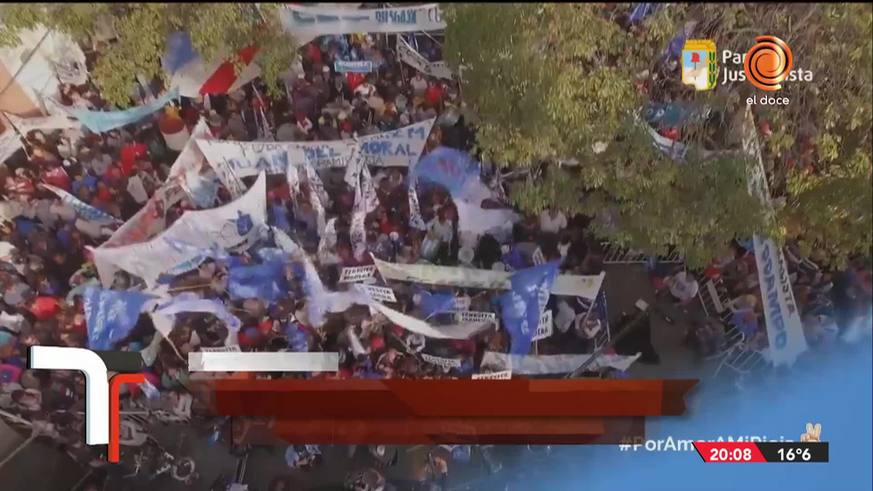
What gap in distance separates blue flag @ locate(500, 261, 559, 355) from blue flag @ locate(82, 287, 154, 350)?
3.69 feet

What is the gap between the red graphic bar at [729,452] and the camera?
1.98m

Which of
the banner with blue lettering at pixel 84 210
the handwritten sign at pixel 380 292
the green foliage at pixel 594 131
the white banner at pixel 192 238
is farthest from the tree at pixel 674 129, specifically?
the banner with blue lettering at pixel 84 210

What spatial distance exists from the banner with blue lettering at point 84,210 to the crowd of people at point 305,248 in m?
0.01

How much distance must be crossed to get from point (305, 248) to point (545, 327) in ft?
2.52

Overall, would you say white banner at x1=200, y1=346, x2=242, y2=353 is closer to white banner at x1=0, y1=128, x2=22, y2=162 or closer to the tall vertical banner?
white banner at x1=0, y1=128, x2=22, y2=162

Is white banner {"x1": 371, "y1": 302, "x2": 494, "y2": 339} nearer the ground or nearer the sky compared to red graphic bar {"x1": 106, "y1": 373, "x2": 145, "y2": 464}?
nearer the sky

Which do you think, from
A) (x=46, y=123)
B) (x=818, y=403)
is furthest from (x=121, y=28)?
(x=818, y=403)

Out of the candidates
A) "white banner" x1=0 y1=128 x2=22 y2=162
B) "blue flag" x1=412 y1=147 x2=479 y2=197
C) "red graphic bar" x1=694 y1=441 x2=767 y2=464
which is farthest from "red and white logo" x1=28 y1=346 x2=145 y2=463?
"red graphic bar" x1=694 y1=441 x2=767 y2=464

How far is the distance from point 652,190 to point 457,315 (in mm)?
697

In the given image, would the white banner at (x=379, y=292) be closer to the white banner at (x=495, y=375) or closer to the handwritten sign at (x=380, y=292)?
the handwritten sign at (x=380, y=292)

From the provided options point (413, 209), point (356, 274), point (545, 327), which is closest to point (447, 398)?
point (545, 327)

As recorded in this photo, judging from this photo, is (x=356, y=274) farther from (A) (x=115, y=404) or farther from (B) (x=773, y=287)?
(B) (x=773, y=287)

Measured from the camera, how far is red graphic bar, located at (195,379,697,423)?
6.41 feet

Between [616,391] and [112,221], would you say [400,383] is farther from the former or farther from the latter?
[112,221]
